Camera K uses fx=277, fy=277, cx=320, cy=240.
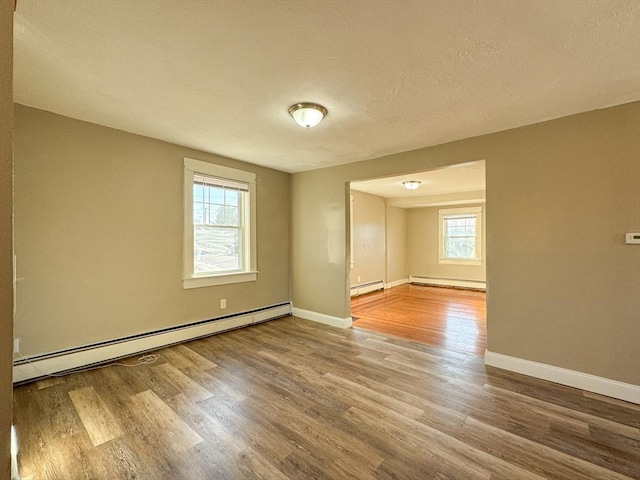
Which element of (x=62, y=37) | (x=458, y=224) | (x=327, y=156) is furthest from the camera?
(x=458, y=224)

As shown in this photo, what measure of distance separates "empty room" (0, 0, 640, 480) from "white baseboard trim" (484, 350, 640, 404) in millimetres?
19

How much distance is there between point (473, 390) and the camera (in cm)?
244

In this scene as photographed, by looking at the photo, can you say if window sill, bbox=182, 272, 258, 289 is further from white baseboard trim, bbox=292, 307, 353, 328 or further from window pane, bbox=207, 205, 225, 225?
white baseboard trim, bbox=292, 307, 353, 328

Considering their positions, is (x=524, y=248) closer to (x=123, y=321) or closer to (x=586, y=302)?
(x=586, y=302)

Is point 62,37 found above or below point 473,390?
above

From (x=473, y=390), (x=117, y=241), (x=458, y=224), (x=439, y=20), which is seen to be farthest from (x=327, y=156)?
(x=458, y=224)

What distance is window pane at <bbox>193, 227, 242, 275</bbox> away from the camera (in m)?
3.82

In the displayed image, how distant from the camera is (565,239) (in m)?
2.62

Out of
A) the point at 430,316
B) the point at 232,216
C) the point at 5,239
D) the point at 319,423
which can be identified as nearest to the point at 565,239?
the point at 430,316

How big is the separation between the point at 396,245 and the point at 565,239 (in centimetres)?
581

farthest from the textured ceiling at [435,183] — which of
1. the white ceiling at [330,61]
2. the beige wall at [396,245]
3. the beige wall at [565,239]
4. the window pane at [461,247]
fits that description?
the white ceiling at [330,61]

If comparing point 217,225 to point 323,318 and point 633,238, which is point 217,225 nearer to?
point 323,318

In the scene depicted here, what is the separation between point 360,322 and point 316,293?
0.85 meters

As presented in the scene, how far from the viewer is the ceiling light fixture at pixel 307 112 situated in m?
2.41
